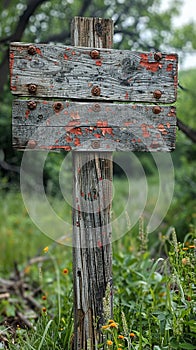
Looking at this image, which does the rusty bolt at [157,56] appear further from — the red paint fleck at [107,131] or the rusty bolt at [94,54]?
the red paint fleck at [107,131]

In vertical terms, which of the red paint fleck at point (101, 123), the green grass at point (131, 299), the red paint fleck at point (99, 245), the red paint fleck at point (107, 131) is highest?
the red paint fleck at point (101, 123)

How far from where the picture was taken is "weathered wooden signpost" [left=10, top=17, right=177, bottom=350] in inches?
93.0

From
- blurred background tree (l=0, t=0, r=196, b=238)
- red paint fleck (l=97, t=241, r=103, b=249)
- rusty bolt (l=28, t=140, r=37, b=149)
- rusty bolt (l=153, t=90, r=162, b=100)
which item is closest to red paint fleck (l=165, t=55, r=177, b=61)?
rusty bolt (l=153, t=90, r=162, b=100)

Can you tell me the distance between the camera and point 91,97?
2.43m

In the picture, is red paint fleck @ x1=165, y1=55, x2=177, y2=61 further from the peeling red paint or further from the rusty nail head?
the peeling red paint

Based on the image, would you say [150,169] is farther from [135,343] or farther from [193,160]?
[135,343]

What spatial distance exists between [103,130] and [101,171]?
210 mm

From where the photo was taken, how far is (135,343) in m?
2.53

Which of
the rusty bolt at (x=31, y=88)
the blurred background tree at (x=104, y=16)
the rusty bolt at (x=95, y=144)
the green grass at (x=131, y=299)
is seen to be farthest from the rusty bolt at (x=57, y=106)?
the blurred background tree at (x=104, y=16)

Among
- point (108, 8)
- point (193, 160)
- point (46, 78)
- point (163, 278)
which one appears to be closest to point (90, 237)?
point (46, 78)

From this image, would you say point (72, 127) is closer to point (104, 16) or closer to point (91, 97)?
point (91, 97)

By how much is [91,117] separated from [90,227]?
0.54 meters

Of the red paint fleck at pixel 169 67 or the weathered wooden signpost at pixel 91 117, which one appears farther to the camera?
the red paint fleck at pixel 169 67

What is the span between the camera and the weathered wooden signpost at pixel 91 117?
2361mm
